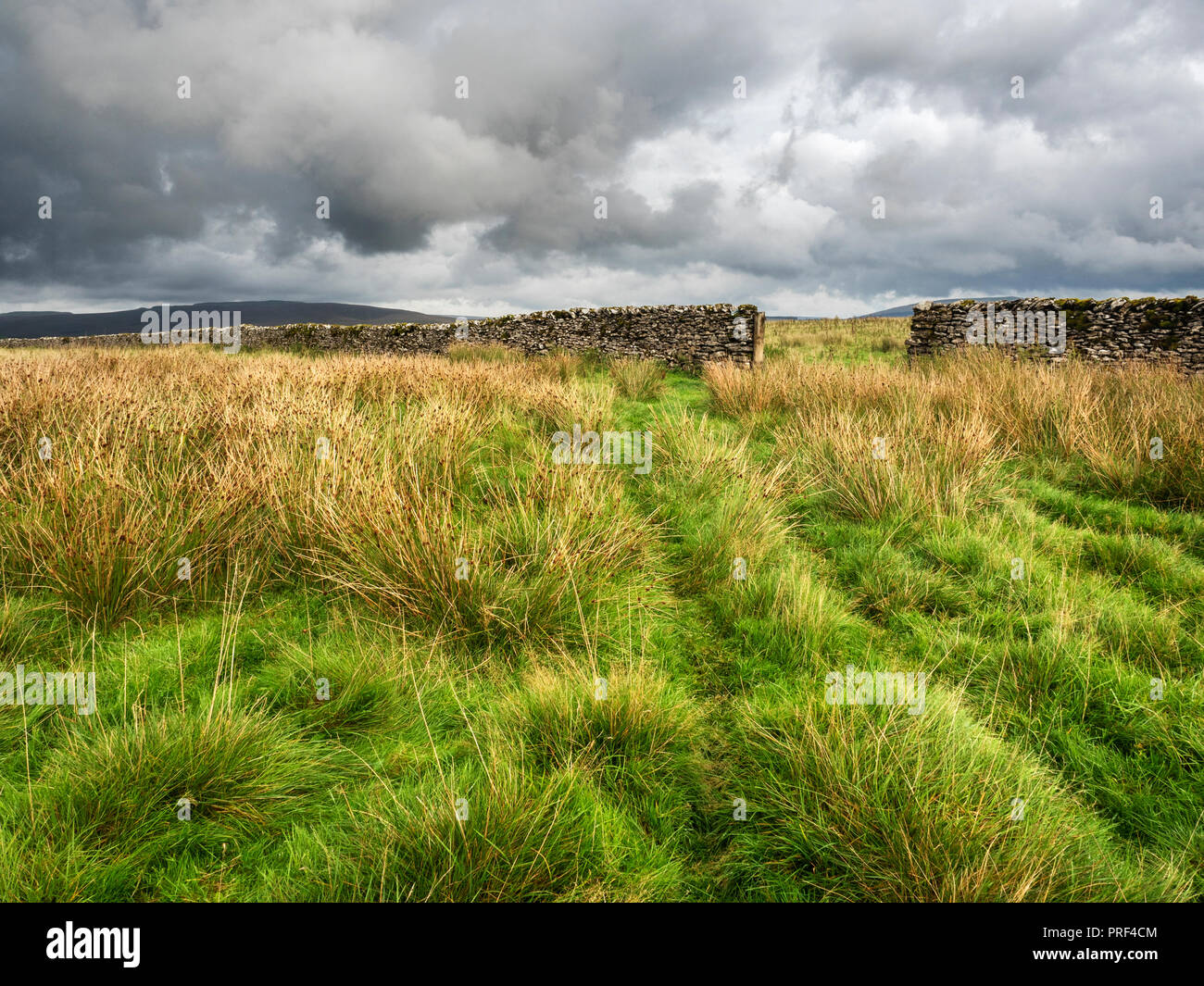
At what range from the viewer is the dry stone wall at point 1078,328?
9922 mm

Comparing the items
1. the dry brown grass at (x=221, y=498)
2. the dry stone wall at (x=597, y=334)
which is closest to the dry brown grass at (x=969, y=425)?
the dry brown grass at (x=221, y=498)

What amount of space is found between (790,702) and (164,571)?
3.03 metres

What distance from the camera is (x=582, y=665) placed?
2.44 m
